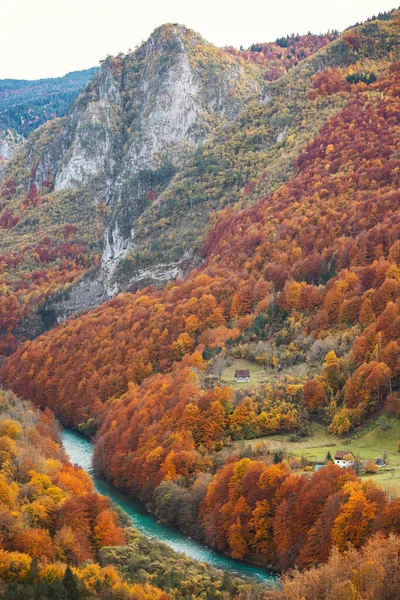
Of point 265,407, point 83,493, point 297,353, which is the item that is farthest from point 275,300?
point 83,493

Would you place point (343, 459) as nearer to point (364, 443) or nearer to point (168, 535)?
point (364, 443)

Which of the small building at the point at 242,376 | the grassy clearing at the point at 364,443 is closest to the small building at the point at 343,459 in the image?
the grassy clearing at the point at 364,443

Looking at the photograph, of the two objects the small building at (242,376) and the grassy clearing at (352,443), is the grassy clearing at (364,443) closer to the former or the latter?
the grassy clearing at (352,443)

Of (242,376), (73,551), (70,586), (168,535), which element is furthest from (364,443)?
(70,586)

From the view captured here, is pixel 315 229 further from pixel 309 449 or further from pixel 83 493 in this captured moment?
pixel 83 493

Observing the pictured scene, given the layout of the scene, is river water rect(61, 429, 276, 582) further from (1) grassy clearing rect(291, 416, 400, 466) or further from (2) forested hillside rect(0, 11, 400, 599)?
(1) grassy clearing rect(291, 416, 400, 466)

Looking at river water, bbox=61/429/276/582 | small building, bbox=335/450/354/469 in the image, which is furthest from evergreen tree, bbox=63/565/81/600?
small building, bbox=335/450/354/469
